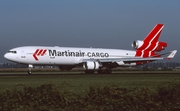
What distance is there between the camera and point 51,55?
57062 mm

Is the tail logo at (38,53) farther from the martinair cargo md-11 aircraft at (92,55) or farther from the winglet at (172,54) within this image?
the winglet at (172,54)

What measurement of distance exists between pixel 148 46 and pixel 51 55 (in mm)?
19994

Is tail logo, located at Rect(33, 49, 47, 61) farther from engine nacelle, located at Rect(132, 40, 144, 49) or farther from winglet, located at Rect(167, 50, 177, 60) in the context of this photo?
winglet, located at Rect(167, 50, 177, 60)

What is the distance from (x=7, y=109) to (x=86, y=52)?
1960 inches

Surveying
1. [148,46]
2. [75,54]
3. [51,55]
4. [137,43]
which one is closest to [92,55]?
[75,54]

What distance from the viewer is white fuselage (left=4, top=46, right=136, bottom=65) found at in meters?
55.8

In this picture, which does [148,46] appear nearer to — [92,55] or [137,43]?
[137,43]

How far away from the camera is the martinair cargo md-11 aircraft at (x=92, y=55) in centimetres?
5619

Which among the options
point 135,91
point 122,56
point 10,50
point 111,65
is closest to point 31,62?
point 10,50

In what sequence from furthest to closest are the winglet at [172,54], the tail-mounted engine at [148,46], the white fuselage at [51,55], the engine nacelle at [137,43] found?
the tail-mounted engine at [148,46]
the engine nacelle at [137,43]
the winglet at [172,54]
the white fuselage at [51,55]

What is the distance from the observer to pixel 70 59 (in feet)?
195

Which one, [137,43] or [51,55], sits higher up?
[137,43]

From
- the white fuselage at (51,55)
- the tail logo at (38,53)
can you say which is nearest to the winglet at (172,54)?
the white fuselage at (51,55)

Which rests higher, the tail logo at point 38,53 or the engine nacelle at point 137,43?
the engine nacelle at point 137,43
